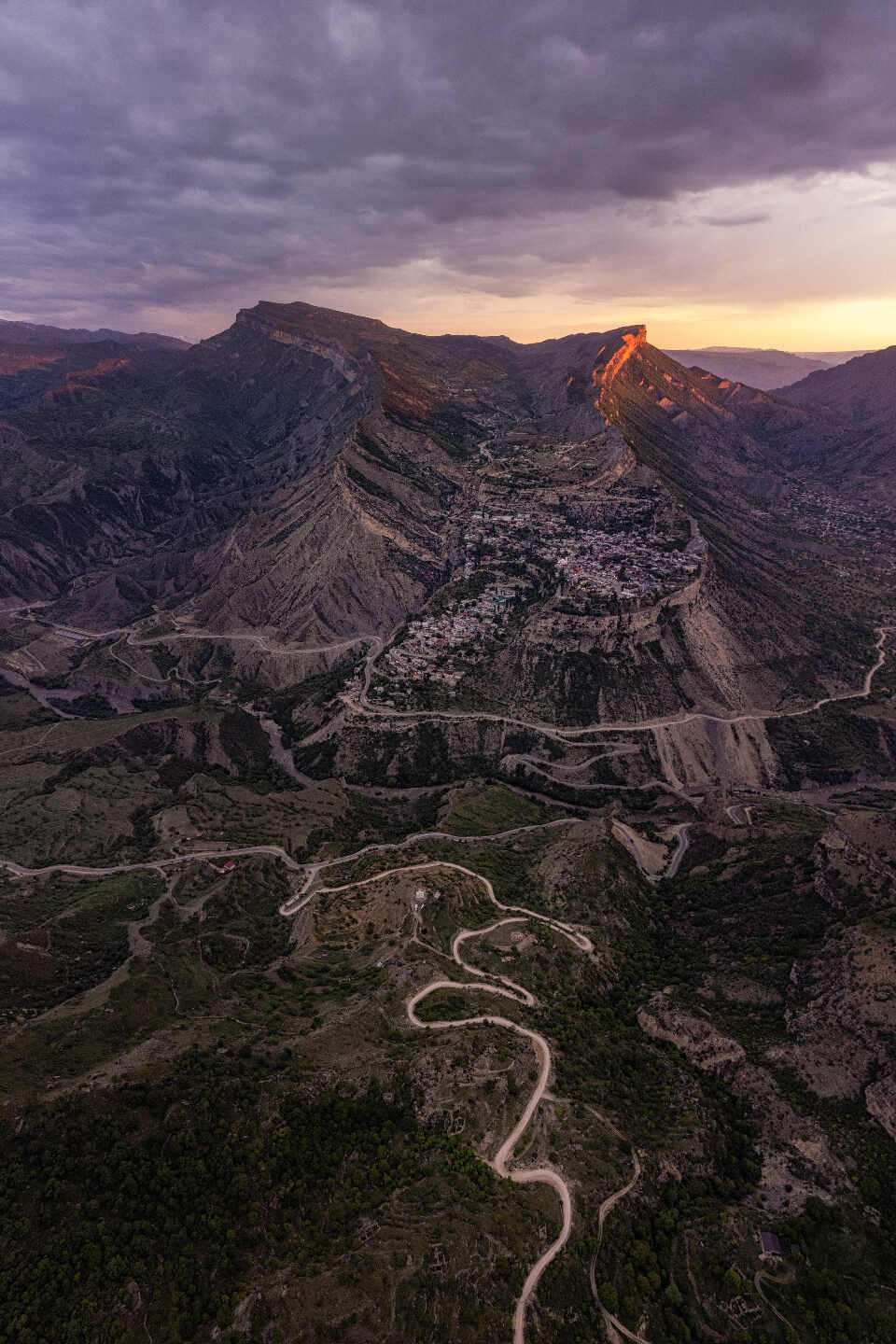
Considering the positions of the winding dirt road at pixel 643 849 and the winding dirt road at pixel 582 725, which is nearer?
the winding dirt road at pixel 643 849

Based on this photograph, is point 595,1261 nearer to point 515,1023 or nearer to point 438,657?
point 515,1023

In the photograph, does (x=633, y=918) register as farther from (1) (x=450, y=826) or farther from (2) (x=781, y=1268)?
(2) (x=781, y=1268)

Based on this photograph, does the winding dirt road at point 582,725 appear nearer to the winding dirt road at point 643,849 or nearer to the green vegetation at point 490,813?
the green vegetation at point 490,813

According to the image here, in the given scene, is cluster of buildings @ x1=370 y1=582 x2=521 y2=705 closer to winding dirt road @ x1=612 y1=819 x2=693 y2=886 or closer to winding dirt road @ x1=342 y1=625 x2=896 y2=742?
winding dirt road @ x1=342 y1=625 x2=896 y2=742

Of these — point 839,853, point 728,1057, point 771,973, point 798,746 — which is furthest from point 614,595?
point 728,1057

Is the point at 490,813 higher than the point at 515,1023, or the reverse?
the point at 515,1023

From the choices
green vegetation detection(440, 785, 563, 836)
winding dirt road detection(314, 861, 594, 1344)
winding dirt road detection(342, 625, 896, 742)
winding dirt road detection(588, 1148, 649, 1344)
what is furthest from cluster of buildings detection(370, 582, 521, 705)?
winding dirt road detection(588, 1148, 649, 1344)

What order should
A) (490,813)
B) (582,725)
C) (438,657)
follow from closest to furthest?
1. (490,813)
2. (582,725)
3. (438,657)

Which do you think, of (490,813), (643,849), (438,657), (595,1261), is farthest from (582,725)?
(595,1261)

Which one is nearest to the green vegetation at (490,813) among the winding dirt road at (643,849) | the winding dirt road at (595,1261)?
the winding dirt road at (643,849)

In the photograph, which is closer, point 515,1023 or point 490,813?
point 515,1023

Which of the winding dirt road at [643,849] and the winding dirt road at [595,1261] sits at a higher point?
the winding dirt road at [595,1261]
